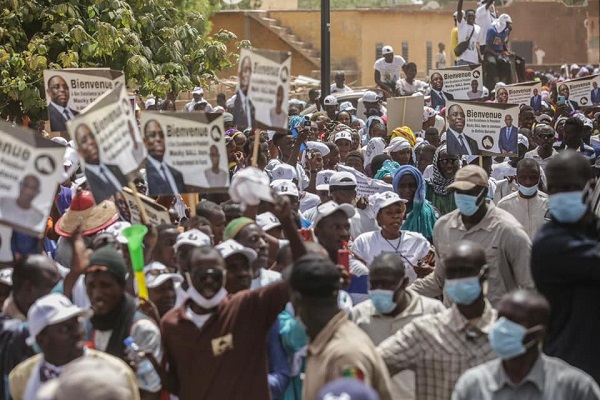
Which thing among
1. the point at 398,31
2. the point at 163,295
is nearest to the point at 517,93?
the point at 163,295

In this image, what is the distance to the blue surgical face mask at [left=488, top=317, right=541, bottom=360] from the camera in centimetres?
536

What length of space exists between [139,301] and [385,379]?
5.67 feet

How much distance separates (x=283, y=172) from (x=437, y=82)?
747 centimetres

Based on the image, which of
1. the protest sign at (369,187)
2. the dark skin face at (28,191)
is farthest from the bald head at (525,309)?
the protest sign at (369,187)

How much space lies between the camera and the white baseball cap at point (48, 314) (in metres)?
5.99

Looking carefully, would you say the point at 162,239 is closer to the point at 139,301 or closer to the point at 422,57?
the point at 139,301

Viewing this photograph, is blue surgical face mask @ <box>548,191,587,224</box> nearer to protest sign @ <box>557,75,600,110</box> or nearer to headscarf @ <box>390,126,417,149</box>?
headscarf @ <box>390,126,417,149</box>

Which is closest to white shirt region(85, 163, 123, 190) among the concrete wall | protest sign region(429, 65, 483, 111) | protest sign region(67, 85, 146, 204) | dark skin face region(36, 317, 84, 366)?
protest sign region(67, 85, 146, 204)

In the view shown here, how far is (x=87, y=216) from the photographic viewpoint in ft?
31.1

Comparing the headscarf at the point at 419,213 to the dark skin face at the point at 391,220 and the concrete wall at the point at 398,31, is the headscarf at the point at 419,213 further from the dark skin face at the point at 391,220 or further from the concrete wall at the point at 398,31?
the concrete wall at the point at 398,31

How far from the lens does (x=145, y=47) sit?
53.9 feet

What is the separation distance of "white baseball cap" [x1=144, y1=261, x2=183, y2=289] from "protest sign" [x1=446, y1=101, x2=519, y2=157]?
18.7ft

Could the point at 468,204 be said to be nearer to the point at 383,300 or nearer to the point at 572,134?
the point at 383,300

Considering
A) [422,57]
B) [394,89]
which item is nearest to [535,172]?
[394,89]
